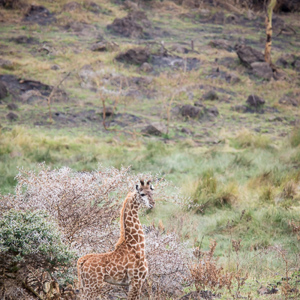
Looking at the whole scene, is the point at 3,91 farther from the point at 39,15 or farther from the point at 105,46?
the point at 39,15

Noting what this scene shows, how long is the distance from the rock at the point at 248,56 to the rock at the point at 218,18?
33.0ft

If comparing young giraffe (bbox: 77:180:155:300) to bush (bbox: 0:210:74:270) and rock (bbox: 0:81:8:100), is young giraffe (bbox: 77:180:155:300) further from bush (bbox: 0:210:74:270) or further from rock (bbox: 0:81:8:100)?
rock (bbox: 0:81:8:100)

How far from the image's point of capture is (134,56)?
2714 cm

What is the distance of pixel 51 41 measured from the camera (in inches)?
1126

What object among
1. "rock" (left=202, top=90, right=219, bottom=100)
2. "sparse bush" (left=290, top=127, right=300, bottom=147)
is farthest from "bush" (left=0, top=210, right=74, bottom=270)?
"rock" (left=202, top=90, right=219, bottom=100)

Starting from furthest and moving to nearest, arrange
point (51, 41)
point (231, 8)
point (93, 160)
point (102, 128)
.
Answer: point (231, 8) < point (51, 41) < point (102, 128) < point (93, 160)

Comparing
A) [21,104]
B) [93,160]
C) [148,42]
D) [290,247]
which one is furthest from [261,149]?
[148,42]

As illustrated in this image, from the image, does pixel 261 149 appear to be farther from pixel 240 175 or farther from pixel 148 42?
pixel 148 42

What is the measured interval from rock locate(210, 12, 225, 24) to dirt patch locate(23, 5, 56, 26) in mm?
15356

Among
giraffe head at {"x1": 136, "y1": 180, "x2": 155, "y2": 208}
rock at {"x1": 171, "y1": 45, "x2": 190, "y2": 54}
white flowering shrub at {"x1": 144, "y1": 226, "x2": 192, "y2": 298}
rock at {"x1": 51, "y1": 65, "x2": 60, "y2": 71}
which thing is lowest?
rock at {"x1": 51, "y1": 65, "x2": 60, "y2": 71}

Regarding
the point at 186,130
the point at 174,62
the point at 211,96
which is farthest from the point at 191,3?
the point at 186,130

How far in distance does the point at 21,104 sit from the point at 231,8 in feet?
94.4

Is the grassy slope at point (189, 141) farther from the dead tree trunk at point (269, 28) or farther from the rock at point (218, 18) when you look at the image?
the dead tree trunk at point (269, 28)

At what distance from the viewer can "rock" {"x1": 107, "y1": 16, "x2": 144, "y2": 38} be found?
107 feet
